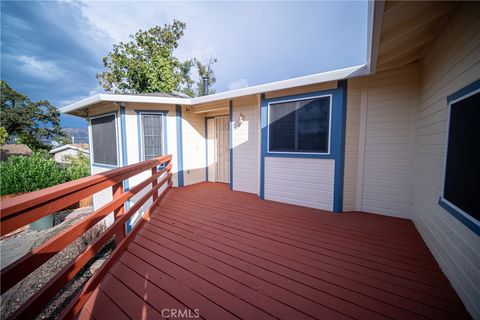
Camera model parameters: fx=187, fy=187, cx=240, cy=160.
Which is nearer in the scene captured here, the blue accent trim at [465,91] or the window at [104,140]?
the blue accent trim at [465,91]

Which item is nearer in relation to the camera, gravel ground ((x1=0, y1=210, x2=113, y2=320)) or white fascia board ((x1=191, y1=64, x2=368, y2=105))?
white fascia board ((x1=191, y1=64, x2=368, y2=105))

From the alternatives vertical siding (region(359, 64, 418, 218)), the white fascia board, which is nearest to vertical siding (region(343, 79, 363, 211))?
vertical siding (region(359, 64, 418, 218))

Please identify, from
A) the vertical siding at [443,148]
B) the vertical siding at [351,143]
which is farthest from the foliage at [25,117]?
the vertical siding at [443,148]

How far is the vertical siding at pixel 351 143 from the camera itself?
3371 millimetres

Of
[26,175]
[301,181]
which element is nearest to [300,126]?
[301,181]

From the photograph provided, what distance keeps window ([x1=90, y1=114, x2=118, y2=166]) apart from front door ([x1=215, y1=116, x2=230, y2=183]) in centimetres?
291

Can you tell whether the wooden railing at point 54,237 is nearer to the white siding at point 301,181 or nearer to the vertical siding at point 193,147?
the white siding at point 301,181

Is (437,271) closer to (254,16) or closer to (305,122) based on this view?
(305,122)

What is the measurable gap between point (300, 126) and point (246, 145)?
1.51 metres

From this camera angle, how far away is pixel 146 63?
1285 cm

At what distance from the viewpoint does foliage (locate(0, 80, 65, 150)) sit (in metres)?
18.0

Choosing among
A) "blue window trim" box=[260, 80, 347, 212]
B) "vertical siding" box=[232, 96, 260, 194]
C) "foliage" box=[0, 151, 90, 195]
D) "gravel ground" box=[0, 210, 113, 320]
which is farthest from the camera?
"foliage" box=[0, 151, 90, 195]

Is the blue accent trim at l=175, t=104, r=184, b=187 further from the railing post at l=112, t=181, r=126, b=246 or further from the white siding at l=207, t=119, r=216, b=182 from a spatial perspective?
the railing post at l=112, t=181, r=126, b=246

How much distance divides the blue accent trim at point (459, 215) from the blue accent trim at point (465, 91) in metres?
1.01
